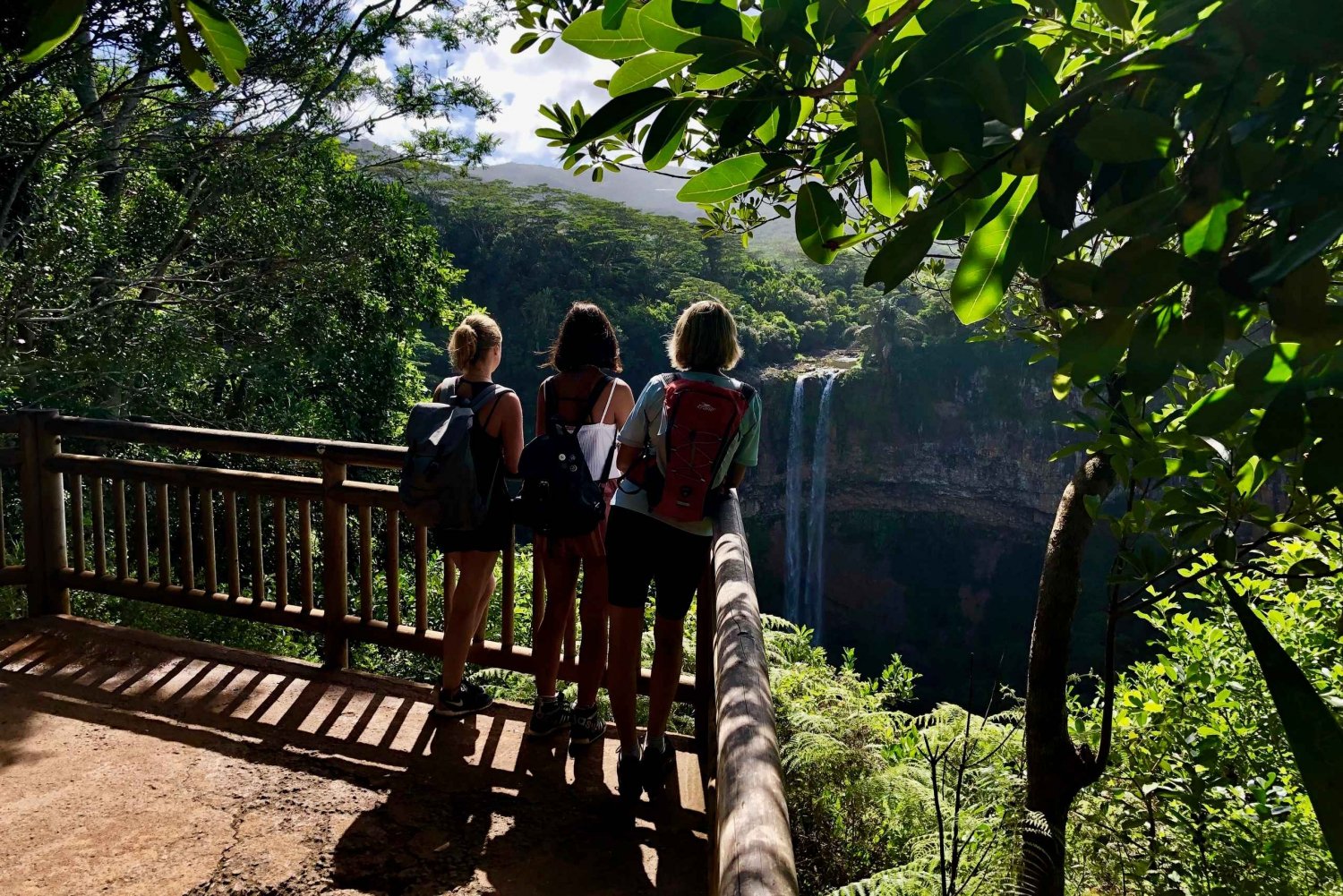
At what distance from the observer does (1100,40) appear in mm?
721

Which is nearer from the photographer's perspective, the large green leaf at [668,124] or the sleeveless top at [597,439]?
the large green leaf at [668,124]

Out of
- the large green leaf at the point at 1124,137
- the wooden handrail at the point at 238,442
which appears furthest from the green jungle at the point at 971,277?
the wooden handrail at the point at 238,442

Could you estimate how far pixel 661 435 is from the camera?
2.28 m

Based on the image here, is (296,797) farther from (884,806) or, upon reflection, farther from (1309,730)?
(1309,730)

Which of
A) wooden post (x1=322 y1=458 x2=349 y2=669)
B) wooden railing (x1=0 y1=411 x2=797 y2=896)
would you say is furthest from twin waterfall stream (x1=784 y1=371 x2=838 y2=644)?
wooden post (x1=322 y1=458 x2=349 y2=669)

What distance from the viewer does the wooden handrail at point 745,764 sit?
86 cm

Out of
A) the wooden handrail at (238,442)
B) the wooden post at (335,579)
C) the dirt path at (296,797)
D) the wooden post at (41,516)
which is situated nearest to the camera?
the dirt path at (296,797)

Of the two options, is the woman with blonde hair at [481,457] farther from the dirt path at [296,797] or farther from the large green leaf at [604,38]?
the large green leaf at [604,38]

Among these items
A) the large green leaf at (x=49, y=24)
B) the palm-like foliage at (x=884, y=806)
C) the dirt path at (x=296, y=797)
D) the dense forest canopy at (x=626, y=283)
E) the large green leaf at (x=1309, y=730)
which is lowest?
the palm-like foliage at (x=884, y=806)

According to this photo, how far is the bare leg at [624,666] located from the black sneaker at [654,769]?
52 millimetres

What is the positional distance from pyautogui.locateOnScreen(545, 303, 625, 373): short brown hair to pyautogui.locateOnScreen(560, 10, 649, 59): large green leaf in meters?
1.99

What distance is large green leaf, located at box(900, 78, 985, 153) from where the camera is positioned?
53cm

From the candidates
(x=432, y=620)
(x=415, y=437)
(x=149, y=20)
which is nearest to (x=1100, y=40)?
(x=415, y=437)

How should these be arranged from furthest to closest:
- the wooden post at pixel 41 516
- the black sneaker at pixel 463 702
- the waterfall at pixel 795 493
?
the waterfall at pixel 795 493
the wooden post at pixel 41 516
the black sneaker at pixel 463 702
